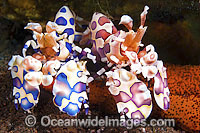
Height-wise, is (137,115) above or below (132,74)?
below

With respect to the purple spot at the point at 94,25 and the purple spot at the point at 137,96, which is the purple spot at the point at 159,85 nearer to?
the purple spot at the point at 137,96

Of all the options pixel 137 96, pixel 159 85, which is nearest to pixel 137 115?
pixel 137 96

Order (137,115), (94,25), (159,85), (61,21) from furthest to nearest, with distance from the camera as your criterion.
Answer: (61,21) < (94,25) < (159,85) < (137,115)

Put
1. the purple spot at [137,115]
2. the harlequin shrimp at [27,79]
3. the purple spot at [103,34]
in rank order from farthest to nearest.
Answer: the purple spot at [103,34] → the harlequin shrimp at [27,79] → the purple spot at [137,115]

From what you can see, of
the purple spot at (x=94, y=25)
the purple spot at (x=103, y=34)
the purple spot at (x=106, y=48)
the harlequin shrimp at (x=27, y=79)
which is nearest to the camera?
the harlequin shrimp at (x=27, y=79)

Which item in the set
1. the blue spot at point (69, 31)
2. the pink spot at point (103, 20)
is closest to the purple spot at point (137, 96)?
the pink spot at point (103, 20)

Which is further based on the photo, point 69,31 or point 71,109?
point 69,31

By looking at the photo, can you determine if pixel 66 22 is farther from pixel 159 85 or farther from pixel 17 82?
pixel 159 85

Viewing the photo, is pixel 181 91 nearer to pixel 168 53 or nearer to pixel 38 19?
pixel 168 53
